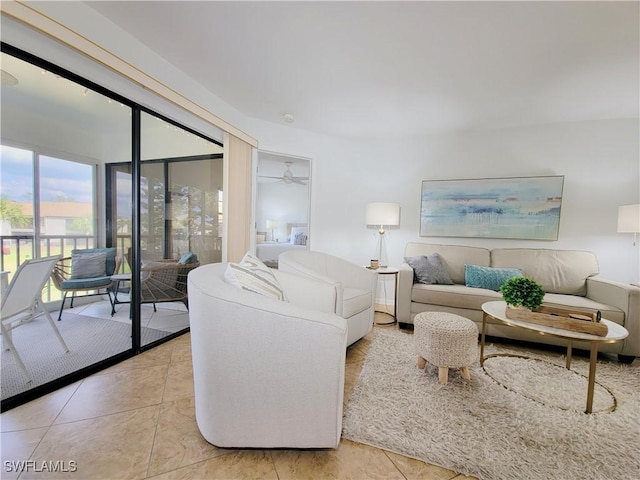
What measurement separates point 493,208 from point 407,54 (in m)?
2.26

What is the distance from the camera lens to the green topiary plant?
6.14ft

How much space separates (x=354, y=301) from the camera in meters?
2.28

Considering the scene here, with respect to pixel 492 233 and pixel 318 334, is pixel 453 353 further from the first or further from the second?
pixel 492 233

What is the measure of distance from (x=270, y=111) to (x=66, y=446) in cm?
314

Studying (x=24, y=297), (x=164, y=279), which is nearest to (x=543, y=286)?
(x=164, y=279)

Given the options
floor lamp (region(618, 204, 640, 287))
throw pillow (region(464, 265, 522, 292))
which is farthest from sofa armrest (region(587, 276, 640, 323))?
throw pillow (region(464, 265, 522, 292))

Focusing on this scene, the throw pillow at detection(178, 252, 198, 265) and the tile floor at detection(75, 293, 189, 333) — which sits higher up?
the throw pillow at detection(178, 252, 198, 265)

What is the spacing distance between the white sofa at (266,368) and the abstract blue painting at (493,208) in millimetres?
2920

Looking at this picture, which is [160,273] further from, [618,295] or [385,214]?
[618,295]

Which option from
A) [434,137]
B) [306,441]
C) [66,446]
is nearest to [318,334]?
[306,441]

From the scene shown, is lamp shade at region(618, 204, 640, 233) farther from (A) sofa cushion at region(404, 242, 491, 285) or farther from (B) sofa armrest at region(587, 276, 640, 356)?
(A) sofa cushion at region(404, 242, 491, 285)

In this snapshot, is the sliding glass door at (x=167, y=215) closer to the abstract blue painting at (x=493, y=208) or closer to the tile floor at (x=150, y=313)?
the tile floor at (x=150, y=313)

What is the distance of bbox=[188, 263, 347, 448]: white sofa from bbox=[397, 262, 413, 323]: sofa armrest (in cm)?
188

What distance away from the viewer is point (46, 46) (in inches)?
60.1
